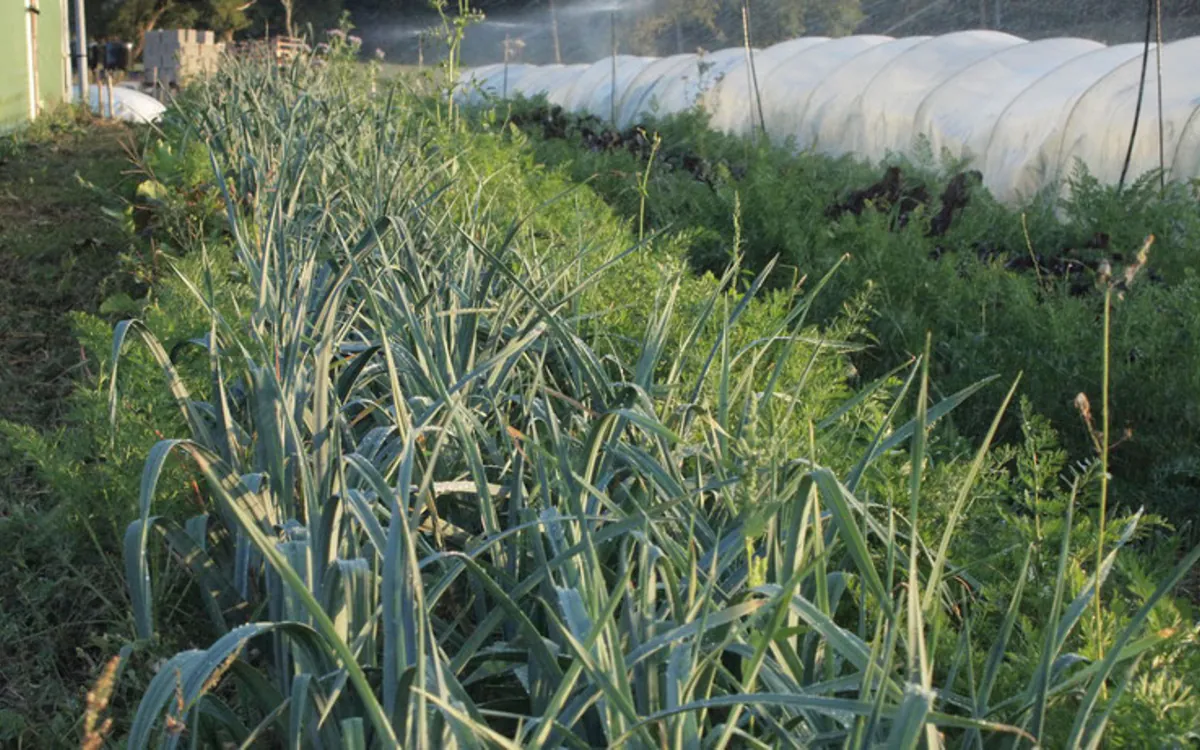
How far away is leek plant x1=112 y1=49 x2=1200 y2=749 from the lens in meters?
1.02

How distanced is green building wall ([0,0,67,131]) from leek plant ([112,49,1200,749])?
7.16 metres

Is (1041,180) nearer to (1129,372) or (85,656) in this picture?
(1129,372)

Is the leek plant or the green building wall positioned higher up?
the green building wall

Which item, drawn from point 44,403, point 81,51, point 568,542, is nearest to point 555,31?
point 81,51

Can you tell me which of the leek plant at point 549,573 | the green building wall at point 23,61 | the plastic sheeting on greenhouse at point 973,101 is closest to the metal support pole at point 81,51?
the green building wall at point 23,61

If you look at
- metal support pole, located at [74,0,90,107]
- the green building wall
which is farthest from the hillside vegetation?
metal support pole, located at [74,0,90,107]

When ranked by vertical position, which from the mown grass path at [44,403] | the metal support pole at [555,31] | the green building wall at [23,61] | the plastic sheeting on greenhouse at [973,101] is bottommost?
the mown grass path at [44,403]

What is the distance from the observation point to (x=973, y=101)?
703 centimetres

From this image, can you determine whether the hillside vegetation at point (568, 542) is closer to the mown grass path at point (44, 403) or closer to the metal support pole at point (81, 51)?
the mown grass path at point (44, 403)

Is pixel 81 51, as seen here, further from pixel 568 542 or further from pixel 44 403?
pixel 568 542

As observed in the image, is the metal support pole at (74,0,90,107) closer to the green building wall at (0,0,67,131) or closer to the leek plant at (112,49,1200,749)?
the green building wall at (0,0,67,131)

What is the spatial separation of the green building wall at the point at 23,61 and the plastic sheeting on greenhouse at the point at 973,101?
3212 mm

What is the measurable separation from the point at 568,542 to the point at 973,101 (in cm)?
635

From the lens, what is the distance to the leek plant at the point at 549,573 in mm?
1017
